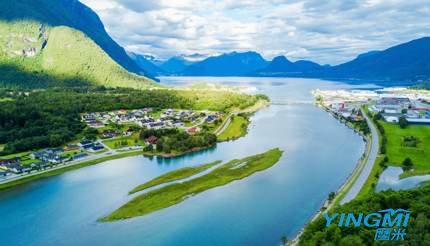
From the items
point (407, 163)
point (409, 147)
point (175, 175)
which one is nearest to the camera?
point (175, 175)

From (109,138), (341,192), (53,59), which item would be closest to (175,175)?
(341,192)

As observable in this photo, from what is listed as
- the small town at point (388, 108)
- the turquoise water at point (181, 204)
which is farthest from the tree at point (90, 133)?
the small town at point (388, 108)

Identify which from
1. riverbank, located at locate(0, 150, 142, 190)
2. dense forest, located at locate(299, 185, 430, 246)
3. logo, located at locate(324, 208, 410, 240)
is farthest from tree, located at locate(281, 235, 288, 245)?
riverbank, located at locate(0, 150, 142, 190)

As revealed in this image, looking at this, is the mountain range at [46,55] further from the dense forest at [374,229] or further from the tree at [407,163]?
the dense forest at [374,229]

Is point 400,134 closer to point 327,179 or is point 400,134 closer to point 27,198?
point 327,179

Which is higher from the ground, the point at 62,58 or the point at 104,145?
the point at 62,58

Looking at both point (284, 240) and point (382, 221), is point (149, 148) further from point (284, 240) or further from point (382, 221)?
point (382, 221)

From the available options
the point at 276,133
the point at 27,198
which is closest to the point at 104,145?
the point at 27,198
